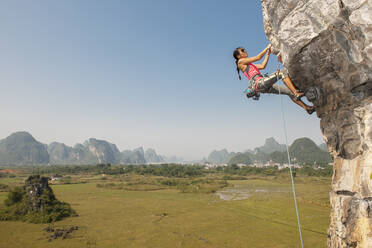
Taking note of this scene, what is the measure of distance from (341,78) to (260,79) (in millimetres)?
1345

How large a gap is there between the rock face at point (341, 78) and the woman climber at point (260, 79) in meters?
0.29

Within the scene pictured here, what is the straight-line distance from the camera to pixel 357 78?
2.72 m

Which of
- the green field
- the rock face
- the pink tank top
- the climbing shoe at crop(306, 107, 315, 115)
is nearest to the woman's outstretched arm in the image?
the pink tank top

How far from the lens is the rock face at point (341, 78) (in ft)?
8.63

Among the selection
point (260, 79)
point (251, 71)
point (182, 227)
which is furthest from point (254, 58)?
point (182, 227)

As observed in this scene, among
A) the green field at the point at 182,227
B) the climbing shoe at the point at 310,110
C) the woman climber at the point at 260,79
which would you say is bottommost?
the green field at the point at 182,227

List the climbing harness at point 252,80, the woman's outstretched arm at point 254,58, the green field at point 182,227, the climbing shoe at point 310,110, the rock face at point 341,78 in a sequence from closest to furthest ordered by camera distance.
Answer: the rock face at point 341,78
the climbing shoe at point 310,110
the woman's outstretched arm at point 254,58
the climbing harness at point 252,80
the green field at point 182,227

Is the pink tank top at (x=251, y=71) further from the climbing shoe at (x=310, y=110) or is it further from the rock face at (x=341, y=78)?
the climbing shoe at (x=310, y=110)

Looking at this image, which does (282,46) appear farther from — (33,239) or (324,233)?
(33,239)

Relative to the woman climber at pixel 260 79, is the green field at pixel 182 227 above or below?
below

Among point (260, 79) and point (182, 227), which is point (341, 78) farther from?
point (182, 227)

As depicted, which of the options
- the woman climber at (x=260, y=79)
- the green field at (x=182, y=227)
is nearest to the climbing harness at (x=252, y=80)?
the woman climber at (x=260, y=79)

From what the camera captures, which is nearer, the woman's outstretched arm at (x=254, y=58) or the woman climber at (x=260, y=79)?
the woman climber at (x=260, y=79)

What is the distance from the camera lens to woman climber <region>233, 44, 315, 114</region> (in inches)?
144
